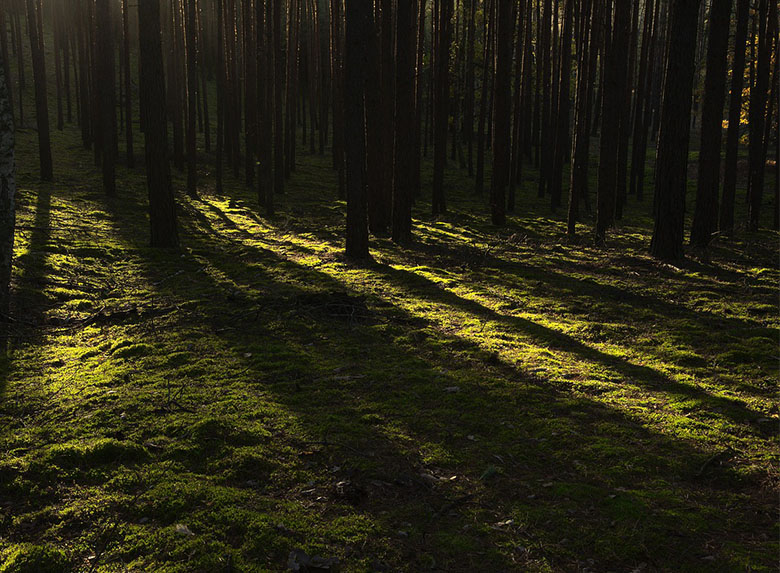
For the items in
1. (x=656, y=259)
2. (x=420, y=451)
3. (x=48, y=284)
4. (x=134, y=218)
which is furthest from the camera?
(x=134, y=218)

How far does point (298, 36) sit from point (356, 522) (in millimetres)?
28486

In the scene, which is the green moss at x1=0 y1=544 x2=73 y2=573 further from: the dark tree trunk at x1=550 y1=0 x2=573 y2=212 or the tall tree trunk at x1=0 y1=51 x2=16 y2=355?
the dark tree trunk at x1=550 y1=0 x2=573 y2=212

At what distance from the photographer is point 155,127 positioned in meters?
12.5

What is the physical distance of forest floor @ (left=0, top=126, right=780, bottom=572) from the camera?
3.49m

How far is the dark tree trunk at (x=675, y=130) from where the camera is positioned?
10570 mm

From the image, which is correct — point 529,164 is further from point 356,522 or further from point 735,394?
point 356,522

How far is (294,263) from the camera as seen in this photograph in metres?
12.0

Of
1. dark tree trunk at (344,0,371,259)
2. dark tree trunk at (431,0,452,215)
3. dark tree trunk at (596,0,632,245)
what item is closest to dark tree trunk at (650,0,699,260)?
dark tree trunk at (596,0,632,245)

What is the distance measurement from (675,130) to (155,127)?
10.6m

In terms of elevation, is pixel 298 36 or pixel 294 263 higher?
pixel 298 36

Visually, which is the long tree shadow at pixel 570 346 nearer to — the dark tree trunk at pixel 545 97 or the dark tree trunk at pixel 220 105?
the dark tree trunk at pixel 220 105

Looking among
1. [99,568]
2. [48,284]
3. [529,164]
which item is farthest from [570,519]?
[529,164]

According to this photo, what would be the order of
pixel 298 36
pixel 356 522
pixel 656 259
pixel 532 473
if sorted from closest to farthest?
pixel 356 522 < pixel 532 473 < pixel 656 259 < pixel 298 36

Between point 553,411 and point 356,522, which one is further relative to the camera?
point 553,411
